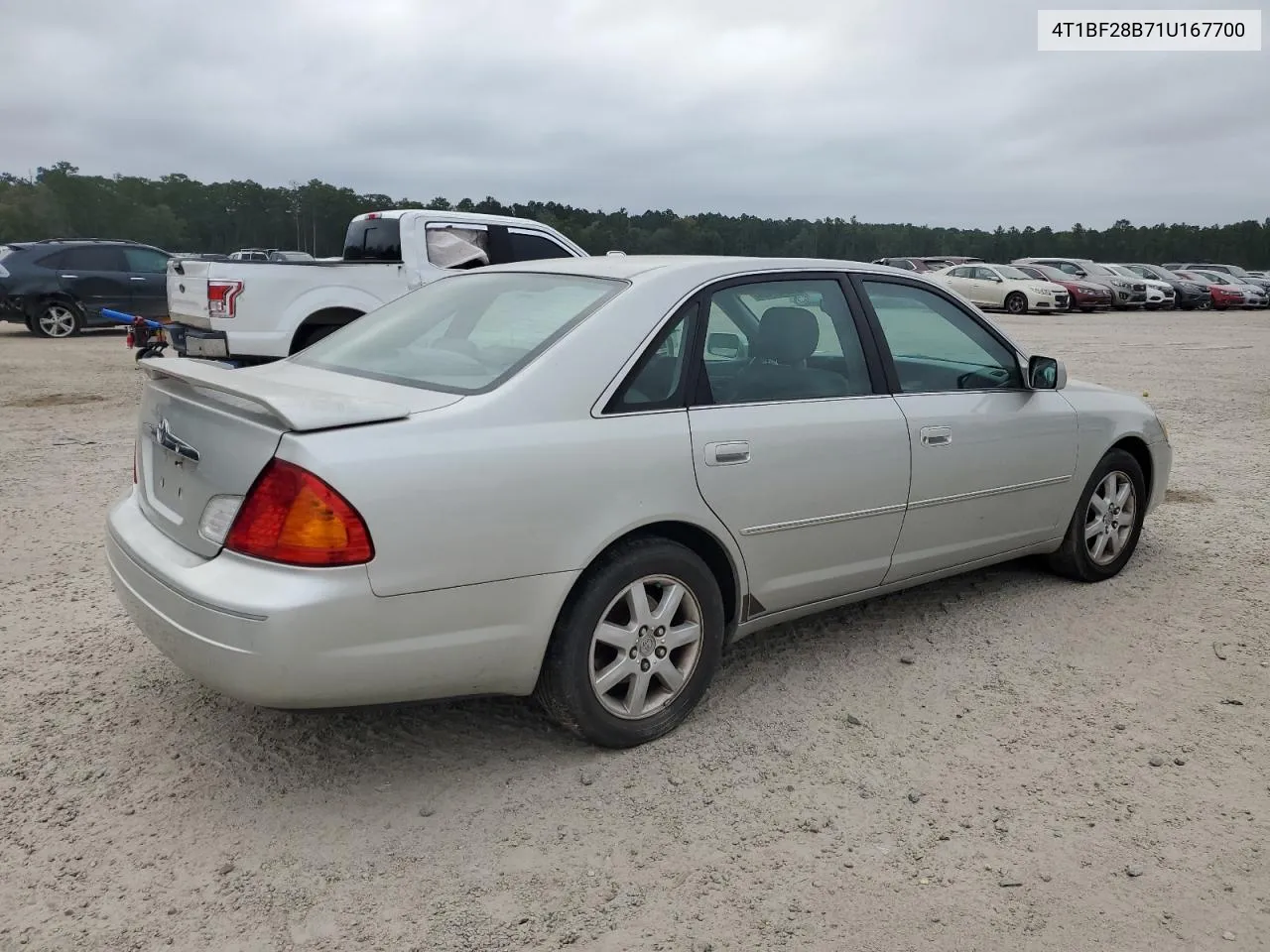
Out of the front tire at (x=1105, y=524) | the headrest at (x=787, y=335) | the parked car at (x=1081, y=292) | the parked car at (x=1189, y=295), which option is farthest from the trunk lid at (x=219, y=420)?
the parked car at (x=1189, y=295)

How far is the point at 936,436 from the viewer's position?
3982mm

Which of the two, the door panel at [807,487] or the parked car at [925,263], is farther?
the parked car at [925,263]

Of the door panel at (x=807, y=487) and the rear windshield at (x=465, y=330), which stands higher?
the rear windshield at (x=465, y=330)

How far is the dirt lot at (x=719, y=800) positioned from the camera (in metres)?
2.46

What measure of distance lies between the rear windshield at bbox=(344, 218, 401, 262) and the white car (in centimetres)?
2236

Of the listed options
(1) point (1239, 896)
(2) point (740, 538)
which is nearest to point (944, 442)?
(2) point (740, 538)

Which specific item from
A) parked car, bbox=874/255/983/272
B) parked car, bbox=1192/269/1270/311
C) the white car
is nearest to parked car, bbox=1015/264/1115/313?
the white car

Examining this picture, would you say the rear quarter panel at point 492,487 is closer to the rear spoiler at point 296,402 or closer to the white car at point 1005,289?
the rear spoiler at point 296,402

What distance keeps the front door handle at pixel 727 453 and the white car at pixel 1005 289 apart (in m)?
28.1

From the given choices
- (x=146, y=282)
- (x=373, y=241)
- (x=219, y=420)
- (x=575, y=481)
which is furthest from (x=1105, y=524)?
(x=146, y=282)

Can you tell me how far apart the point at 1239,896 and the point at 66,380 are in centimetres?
1294

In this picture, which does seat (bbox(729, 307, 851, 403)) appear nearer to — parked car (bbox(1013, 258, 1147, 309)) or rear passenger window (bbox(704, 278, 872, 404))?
rear passenger window (bbox(704, 278, 872, 404))

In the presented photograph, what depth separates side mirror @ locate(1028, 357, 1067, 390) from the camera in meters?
→ 4.45

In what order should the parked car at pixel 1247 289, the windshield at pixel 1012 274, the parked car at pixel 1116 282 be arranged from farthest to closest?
the parked car at pixel 1247 289, the parked car at pixel 1116 282, the windshield at pixel 1012 274
